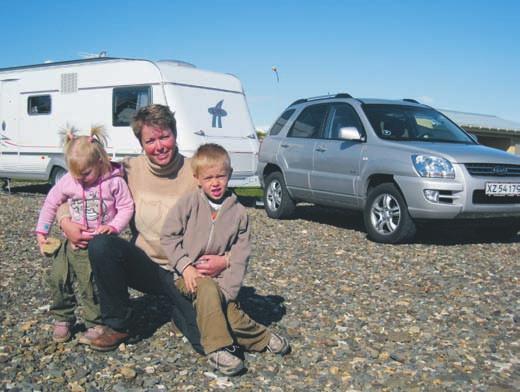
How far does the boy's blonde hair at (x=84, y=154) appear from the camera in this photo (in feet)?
11.4

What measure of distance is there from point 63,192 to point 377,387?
85.2 inches

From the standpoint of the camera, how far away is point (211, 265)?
3455mm

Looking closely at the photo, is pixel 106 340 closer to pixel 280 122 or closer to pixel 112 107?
pixel 280 122

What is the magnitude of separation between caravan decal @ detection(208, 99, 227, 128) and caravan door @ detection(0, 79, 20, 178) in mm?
4748

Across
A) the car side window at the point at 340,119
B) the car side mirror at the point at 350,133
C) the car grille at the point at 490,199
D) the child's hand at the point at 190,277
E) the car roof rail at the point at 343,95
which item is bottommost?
the child's hand at the point at 190,277

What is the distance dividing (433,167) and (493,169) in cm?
80

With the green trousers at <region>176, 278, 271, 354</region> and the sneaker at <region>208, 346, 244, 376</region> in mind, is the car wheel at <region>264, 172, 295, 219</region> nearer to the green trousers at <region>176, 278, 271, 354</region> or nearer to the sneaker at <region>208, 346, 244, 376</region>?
the green trousers at <region>176, 278, 271, 354</region>

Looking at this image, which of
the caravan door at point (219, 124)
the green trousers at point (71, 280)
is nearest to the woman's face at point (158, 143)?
the green trousers at point (71, 280)

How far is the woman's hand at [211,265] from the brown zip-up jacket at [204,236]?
1.4 inches

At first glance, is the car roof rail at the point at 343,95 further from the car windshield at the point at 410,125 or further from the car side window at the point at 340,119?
the car windshield at the point at 410,125

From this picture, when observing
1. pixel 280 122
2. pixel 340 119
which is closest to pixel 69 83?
pixel 280 122

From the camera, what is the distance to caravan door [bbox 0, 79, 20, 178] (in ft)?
43.8

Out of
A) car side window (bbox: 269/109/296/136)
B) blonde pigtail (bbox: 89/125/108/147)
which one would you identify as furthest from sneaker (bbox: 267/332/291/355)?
car side window (bbox: 269/109/296/136)

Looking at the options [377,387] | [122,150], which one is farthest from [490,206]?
[122,150]
